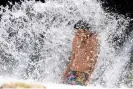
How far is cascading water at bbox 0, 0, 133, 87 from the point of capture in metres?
3.69

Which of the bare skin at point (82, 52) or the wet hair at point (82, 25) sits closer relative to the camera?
the bare skin at point (82, 52)

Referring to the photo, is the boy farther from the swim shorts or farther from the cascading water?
the cascading water

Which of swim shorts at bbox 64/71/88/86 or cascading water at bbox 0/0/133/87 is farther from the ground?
cascading water at bbox 0/0/133/87

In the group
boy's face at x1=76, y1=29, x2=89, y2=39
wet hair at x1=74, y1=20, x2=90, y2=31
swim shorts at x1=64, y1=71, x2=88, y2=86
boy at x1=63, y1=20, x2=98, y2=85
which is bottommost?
swim shorts at x1=64, y1=71, x2=88, y2=86

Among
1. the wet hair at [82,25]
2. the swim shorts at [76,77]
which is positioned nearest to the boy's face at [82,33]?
the wet hair at [82,25]

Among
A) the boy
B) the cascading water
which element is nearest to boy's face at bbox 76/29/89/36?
the boy

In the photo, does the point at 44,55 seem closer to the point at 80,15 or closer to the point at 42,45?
the point at 42,45

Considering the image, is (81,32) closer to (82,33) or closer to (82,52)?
(82,33)

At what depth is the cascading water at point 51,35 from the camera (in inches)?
145

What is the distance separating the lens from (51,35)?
3.74 m

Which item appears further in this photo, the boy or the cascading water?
the cascading water

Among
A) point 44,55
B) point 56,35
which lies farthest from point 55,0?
point 44,55

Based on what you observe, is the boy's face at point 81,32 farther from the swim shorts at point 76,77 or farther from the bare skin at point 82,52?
the swim shorts at point 76,77

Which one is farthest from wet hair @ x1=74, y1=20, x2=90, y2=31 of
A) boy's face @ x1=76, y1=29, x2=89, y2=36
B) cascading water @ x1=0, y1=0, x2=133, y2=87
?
boy's face @ x1=76, y1=29, x2=89, y2=36
